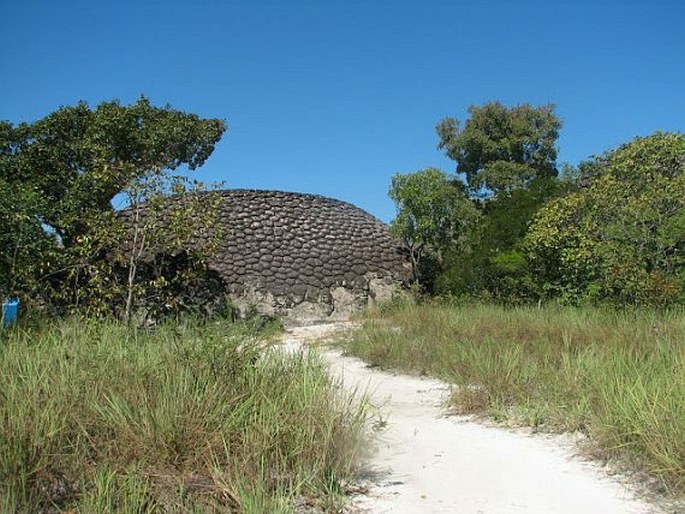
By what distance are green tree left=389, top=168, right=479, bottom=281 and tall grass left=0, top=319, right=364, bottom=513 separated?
14.0 meters

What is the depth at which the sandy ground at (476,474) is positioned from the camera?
363cm

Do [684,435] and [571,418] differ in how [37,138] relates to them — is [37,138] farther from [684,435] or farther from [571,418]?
[684,435]

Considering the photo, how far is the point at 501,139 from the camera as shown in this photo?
27.9 m

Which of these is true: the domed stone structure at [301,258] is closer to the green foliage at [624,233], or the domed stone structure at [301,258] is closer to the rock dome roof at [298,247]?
the rock dome roof at [298,247]

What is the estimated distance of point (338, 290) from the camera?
18.4 metres

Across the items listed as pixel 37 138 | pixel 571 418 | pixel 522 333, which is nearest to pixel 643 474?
pixel 571 418

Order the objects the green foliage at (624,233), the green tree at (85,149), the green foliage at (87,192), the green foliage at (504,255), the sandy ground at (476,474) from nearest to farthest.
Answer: the sandy ground at (476,474) → the green foliage at (87,192) → the green foliage at (624,233) → the green tree at (85,149) → the green foliage at (504,255)

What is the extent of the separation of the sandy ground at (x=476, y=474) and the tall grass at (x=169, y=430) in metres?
0.36

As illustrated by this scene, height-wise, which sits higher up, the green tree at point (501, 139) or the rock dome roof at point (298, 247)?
the green tree at point (501, 139)

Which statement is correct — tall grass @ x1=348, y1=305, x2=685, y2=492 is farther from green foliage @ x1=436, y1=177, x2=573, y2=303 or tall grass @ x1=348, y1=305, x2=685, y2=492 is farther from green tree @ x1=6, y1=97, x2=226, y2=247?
green tree @ x1=6, y1=97, x2=226, y2=247

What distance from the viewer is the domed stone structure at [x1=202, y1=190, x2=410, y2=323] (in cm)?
1747

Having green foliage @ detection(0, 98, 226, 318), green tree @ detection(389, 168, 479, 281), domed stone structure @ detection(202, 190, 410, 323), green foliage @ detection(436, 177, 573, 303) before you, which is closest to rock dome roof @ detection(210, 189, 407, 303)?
domed stone structure @ detection(202, 190, 410, 323)

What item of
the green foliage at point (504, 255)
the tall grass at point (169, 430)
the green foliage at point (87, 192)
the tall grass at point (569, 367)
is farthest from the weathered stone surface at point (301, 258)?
the tall grass at point (169, 430)

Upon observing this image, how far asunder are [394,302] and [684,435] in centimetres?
1261
